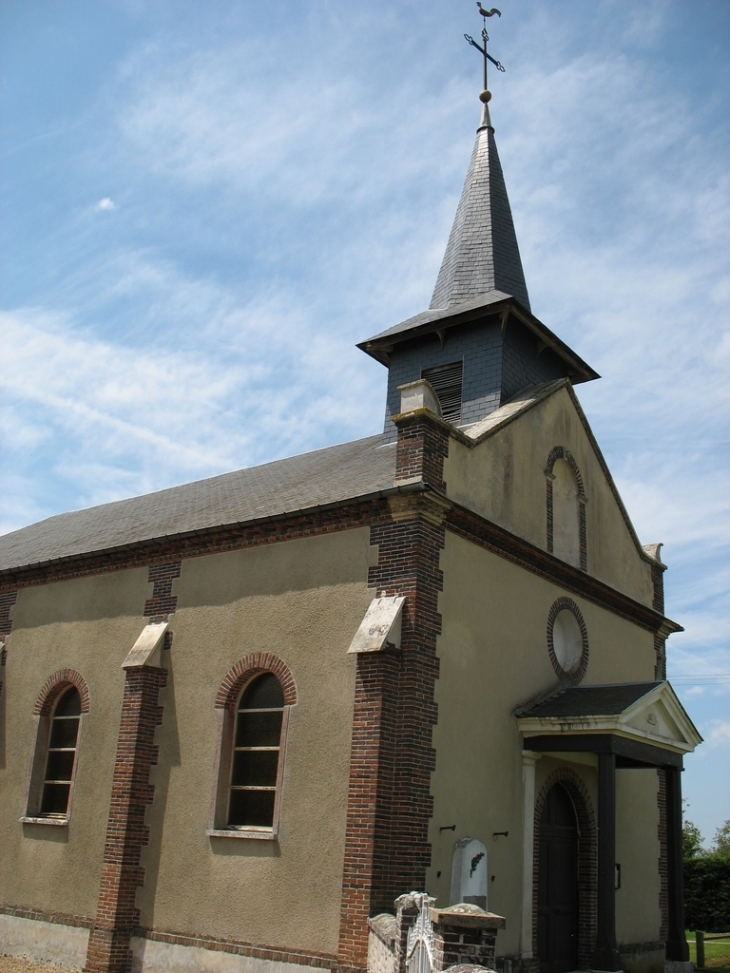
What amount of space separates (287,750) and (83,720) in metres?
4.67

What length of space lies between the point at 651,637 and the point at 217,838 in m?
9.87

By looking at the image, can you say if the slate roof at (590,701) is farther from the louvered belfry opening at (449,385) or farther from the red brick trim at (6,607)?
the red brick trim at (6,607)

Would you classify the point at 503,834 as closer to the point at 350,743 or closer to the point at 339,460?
the point at 350,743

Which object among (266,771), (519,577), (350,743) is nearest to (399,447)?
(519,577)

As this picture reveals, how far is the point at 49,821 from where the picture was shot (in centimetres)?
1523

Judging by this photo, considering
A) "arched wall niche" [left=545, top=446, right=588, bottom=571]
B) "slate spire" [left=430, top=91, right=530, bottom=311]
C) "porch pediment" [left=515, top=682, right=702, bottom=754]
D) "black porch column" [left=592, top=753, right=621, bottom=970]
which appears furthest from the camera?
"slate spire" [left=430, top=91, right=530, bottom=311]

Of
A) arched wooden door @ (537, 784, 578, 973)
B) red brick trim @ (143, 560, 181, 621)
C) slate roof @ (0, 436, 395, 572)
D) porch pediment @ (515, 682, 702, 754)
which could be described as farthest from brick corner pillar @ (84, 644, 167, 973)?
arched wooden door @ (537, 784, 578, 973)

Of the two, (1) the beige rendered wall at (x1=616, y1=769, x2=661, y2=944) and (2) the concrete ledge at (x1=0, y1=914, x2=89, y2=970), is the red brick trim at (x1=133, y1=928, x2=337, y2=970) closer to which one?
(2) the concrete ledge at (x1=0, y1=914, x2=89, y2=970)

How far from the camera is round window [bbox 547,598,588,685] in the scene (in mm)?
15141

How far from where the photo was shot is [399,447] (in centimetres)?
1319

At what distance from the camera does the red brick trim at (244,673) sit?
43.2ft

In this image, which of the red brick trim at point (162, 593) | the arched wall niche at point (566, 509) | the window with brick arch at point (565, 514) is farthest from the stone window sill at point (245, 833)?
the window with brick arch at point (565, 514)

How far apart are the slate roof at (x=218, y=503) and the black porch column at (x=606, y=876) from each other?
5190mm

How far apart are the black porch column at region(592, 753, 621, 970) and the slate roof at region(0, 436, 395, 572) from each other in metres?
5.19
